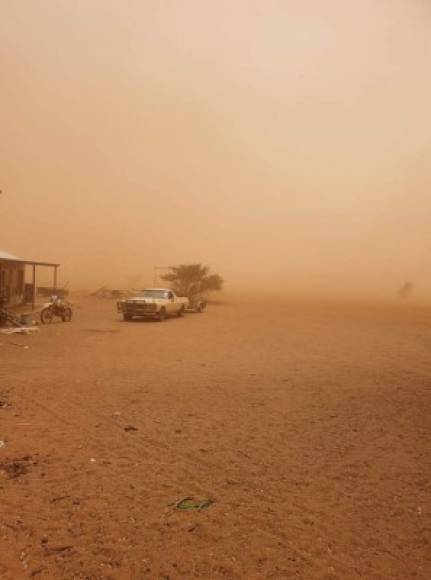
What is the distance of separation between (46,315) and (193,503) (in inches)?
687

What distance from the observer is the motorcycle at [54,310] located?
20109 mm

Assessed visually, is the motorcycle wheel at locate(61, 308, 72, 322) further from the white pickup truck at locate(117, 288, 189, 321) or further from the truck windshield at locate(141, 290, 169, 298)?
the truck windshield at locate(141, 290, 169, 298)

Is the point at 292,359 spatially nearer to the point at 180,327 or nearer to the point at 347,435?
the point at 347,435

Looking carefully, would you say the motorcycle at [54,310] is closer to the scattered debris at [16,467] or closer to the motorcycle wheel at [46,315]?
the motorcycle wheel at [46,315]

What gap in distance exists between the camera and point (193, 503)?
4.37 metres

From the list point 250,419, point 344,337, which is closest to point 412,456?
point 250,419

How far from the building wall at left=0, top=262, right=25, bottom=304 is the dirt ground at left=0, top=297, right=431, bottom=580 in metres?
13.1

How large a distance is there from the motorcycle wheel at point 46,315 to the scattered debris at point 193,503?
17.2 metres

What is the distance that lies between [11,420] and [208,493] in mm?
3541

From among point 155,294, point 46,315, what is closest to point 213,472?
point 46,315

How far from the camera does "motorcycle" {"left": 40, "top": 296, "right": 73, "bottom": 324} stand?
2011 cm

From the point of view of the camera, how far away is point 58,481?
186 inches

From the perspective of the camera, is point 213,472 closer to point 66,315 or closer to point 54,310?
point 54,310

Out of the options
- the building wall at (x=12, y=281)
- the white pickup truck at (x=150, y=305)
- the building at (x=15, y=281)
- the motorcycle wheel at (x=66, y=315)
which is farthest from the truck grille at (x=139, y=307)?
the building wall at (x=12, y=281)
